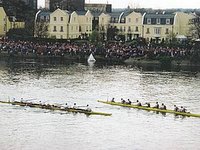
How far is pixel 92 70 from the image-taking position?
67.9 m

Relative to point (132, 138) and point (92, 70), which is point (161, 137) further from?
point (92, 70)

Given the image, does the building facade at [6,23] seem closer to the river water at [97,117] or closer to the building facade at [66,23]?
the building facade at [66,23]

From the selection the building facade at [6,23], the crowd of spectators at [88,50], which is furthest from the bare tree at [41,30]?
the crowd of spectators at [88,50]

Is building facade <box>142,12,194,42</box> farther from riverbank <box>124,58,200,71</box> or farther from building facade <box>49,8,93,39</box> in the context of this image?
riverbank <box>124,58,200,71</box>

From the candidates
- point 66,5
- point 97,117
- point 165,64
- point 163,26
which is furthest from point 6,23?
point 97,117

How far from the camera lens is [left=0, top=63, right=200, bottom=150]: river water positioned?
34.3m

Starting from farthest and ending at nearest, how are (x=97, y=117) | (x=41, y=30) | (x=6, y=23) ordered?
(x=6, y=23) → (x=41, y=30) → (x=97, y=117)

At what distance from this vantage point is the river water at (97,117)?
3428cm

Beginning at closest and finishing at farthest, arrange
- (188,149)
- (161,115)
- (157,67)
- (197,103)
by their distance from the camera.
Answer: (188,149) < (161,115) < (197,103) < (157,67)

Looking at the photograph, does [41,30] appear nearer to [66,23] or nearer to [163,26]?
[66,23]

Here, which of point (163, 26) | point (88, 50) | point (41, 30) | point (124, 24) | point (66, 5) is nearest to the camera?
point (88, 50)

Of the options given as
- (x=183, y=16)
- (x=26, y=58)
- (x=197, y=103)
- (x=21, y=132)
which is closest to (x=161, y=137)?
(x=21, y=132)

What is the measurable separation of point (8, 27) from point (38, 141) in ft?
203

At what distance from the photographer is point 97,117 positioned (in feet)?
131
